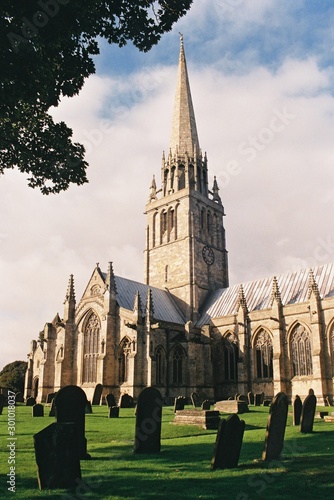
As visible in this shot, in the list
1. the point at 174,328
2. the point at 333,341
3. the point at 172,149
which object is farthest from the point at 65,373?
the point at 172,149

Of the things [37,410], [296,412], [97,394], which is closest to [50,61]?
[296,412]

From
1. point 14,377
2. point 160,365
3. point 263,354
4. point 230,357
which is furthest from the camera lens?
point 14,377

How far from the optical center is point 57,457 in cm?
730

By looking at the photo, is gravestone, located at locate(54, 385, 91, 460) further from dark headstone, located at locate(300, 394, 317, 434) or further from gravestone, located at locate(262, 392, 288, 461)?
dark headstone, located at locate(300, 394, 317, 434)

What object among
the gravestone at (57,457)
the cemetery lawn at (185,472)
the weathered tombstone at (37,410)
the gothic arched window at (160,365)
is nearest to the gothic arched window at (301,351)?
the gothic arched window at (160,365)

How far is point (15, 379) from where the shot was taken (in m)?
47.3

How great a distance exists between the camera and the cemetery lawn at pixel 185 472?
262 inches

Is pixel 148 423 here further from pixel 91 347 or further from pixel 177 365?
pixel 91 347

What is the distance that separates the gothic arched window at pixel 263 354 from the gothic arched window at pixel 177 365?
5.59 meters

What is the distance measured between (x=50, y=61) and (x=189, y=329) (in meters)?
26.5

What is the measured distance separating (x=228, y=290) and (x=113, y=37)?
30.5 metres

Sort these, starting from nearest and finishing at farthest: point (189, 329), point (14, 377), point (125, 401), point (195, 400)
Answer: point (125, 401) < point (195, 400) < point (189, 329) < point (14, 377)

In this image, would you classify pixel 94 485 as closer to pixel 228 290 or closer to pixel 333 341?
pixel 333 341

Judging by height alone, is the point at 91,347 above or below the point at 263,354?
above
